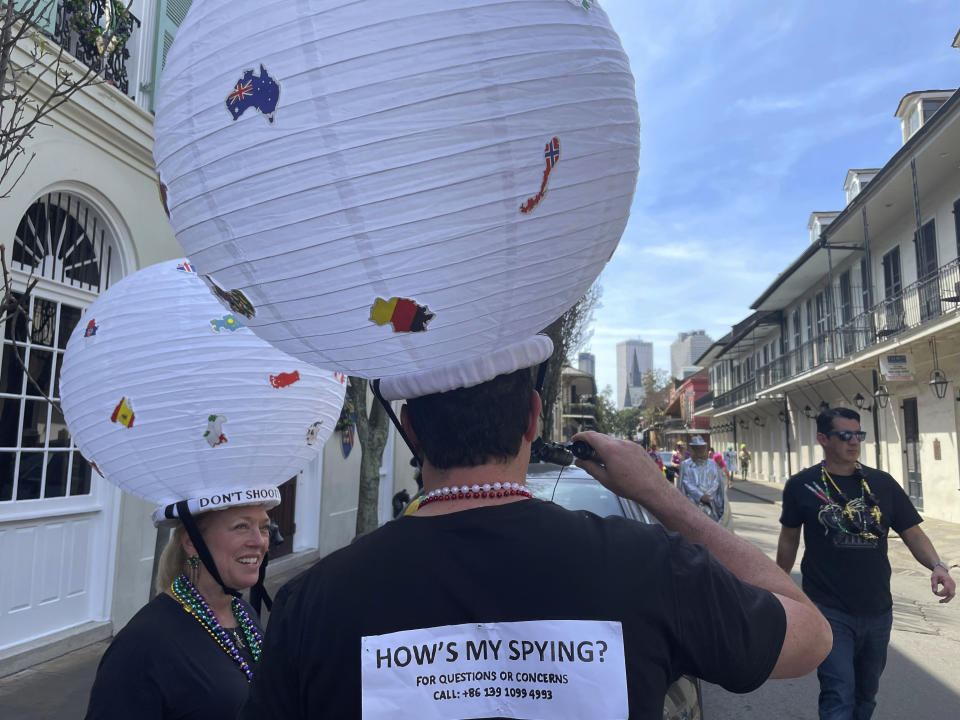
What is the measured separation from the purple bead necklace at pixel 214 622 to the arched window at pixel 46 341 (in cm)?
450

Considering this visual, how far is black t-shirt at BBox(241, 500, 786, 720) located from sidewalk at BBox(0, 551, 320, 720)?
11.3ft

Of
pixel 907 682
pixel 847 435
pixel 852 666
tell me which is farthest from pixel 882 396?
pixel 852 666

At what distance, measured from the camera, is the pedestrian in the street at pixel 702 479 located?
871 centimetres

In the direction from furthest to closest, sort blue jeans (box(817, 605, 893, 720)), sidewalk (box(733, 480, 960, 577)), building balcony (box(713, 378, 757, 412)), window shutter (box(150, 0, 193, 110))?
building balcony (box(713, 378, 757, 412)) < sidewalk (box(733, 480, 960, 577)) < window shutter (box(150, 0, 193, 110)) < blue jeans (box(817, 605, 893, 720))

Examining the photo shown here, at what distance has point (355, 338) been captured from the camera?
3.55 ft

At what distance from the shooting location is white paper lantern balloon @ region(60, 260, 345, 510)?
1.70 meters

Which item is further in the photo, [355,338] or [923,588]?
[923,588]

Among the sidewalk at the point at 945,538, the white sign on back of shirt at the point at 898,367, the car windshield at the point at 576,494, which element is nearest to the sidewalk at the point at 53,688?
the car windshield at the point at 576,494

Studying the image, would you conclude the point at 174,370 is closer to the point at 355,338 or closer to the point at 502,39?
the point at 355,338

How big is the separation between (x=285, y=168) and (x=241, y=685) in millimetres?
1424

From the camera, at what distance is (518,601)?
0.97 metres

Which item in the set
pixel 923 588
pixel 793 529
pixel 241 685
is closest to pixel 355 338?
pixel 241 685

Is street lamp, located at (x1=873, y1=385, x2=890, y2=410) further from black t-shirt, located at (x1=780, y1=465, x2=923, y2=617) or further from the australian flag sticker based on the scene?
the australian flag sticker

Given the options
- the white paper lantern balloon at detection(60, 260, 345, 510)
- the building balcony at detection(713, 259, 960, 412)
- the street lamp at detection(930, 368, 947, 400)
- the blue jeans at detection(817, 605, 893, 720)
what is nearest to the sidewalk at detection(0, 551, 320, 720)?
the white paper lantern balloon at detection(60, 260, 345, 510)
